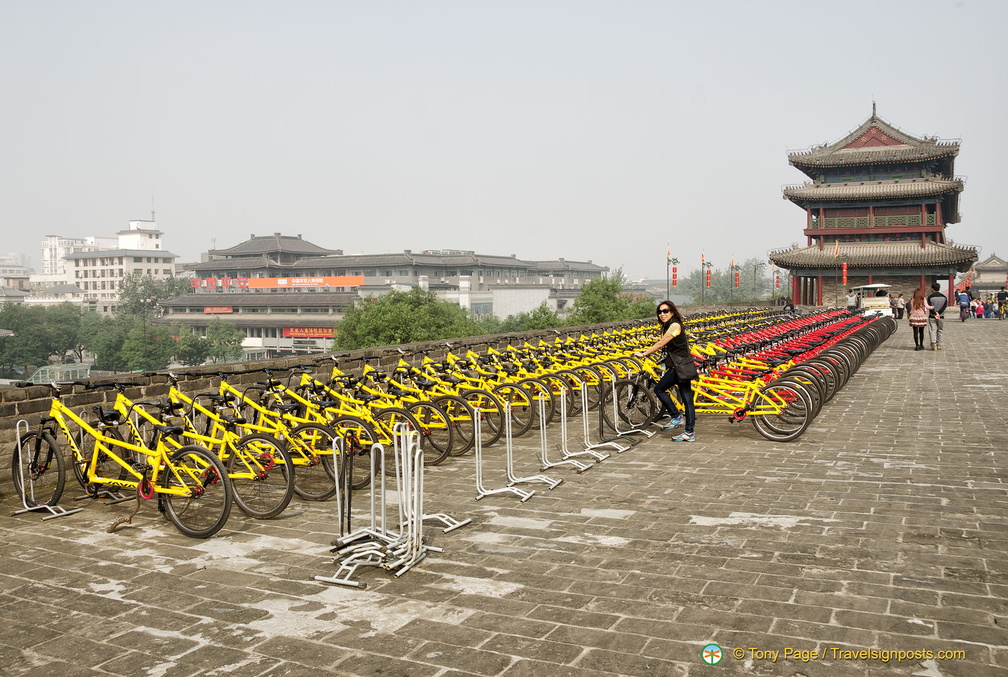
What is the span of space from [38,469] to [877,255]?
46.1m

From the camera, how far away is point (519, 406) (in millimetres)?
8438

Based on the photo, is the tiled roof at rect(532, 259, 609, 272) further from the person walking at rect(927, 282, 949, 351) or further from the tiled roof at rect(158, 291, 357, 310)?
the person walking at rect(927, 282, 949, 351)

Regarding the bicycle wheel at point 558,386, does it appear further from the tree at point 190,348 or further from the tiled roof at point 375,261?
the tiled roof at point 375,261

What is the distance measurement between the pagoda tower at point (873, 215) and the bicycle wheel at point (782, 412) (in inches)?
1556

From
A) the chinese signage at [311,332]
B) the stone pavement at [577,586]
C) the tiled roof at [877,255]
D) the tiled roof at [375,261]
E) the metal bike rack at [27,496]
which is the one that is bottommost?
the chinese signage at [311,332]

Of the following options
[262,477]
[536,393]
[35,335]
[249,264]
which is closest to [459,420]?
[536,393]

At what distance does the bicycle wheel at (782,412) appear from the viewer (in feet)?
25.5

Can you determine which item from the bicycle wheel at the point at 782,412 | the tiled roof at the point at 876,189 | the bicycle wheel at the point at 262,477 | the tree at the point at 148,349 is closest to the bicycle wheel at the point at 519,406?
the bicycle wheel at the point at 782,412

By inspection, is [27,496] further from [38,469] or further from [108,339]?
[108,339]

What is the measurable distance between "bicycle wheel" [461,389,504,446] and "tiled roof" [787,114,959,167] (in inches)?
1755

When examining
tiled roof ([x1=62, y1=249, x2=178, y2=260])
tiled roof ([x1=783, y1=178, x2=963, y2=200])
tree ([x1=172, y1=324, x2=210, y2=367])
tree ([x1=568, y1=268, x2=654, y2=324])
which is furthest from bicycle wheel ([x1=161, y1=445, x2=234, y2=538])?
tiled roof ([x1=62, y1=249, x2=178, y2=260])

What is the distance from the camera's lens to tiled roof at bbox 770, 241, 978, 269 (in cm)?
4309

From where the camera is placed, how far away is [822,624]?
11.6ft

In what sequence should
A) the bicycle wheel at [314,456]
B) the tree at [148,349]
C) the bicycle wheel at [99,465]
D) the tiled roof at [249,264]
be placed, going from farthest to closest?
the tiled roof at [249,264] < the tree at [148,349] < the bicycle wheel at [314,456] < the bicycle wheel at [99,465]
